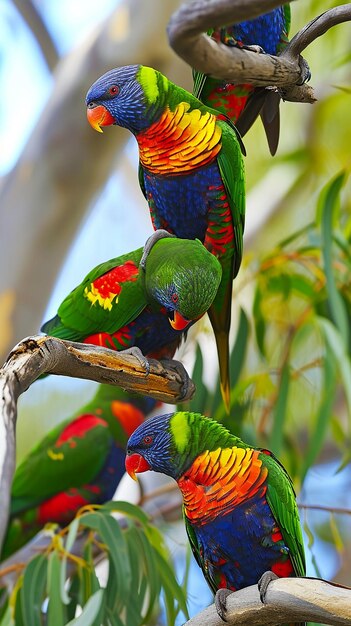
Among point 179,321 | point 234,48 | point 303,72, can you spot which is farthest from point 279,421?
point 234,48

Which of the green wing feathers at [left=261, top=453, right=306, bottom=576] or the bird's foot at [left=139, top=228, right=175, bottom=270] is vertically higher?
the bird's foot at [left=139, top=228, right=175, bottom=270]

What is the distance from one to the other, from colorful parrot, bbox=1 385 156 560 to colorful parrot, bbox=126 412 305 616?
97 centimetres

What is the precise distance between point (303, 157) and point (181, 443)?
2.65 metres

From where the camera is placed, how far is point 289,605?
0.93m

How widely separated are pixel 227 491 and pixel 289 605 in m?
0.28

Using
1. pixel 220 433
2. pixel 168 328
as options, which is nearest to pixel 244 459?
pixel 220 433

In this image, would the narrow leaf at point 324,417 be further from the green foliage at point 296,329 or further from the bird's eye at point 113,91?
the bird's eye at point 113,91

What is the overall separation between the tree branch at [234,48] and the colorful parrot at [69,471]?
1.37 meters

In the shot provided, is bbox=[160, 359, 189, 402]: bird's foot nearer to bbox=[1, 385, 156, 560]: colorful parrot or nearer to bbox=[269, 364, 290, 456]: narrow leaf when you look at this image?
bbox=[269, 364, 290, 456]: narrow leaf

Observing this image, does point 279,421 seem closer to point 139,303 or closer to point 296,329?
point 296,329

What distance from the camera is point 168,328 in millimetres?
1331

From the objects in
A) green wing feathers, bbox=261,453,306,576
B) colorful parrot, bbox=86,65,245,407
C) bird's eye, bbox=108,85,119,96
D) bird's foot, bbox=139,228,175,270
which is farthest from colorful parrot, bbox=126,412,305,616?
bird's eye, bbox=108,85,119,96

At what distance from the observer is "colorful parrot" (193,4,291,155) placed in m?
1.20

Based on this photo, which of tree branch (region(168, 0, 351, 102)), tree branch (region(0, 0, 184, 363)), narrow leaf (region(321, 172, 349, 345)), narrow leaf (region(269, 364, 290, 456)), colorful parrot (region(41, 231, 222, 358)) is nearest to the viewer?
tree branch (region(168, 0, 351, 102))
